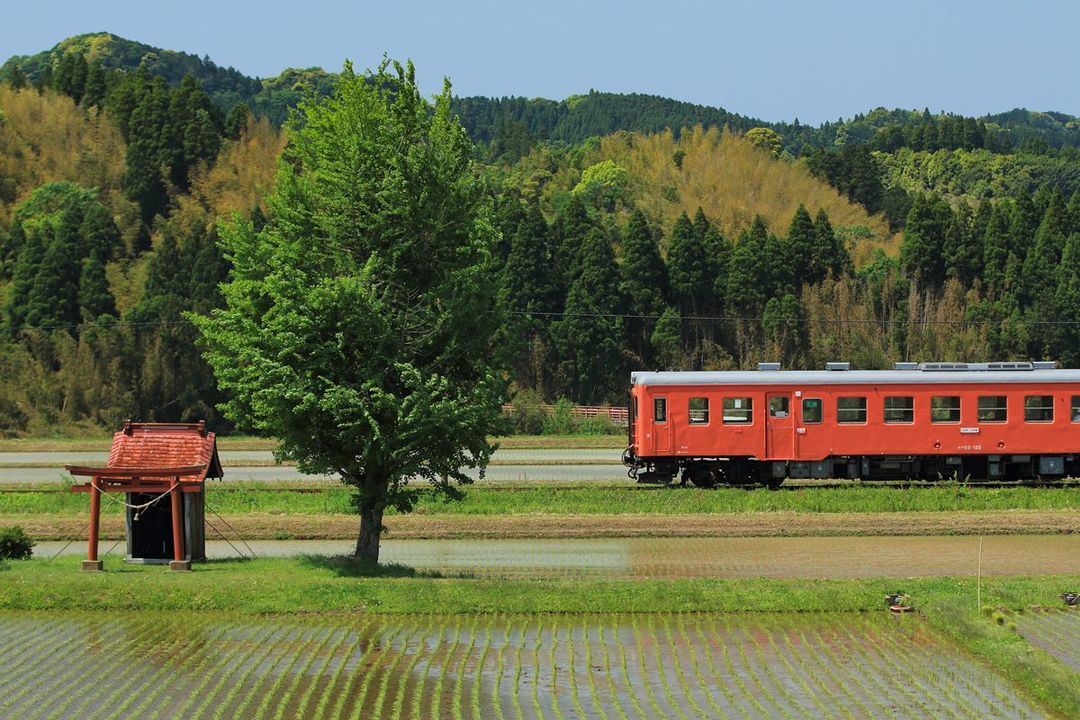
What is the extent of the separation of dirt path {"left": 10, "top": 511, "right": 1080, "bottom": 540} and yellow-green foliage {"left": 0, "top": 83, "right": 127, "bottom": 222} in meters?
50.5

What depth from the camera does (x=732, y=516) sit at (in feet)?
95.0

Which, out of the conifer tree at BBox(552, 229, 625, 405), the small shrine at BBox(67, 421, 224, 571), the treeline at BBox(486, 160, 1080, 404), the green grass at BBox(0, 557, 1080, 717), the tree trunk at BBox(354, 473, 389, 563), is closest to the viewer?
the green grass at BBox(0, 557, 1080, 717)

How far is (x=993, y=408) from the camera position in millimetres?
34406

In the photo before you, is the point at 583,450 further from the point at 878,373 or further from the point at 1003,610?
the point at 1003,610

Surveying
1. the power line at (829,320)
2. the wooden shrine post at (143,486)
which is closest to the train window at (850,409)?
the wooden shrine post at (143,486)

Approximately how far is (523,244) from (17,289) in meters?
22.8

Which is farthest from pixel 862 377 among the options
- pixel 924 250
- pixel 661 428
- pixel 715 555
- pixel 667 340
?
pixel 924 250

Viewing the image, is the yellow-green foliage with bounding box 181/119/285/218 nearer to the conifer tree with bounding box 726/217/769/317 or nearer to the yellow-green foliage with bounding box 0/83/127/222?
the yellow-green foliage with bounding box 0/83/127/222

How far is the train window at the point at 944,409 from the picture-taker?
113 feet

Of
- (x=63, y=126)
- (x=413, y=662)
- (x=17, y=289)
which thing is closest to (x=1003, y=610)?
(x=413, y=662)

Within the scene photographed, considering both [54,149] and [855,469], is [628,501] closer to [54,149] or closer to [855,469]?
[855,469]

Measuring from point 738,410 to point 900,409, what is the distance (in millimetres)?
4141

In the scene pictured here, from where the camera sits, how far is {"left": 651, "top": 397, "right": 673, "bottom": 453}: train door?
3378 cm

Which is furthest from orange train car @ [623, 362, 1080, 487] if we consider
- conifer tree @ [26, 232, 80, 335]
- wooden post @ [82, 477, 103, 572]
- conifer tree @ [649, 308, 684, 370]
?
conifer tree @ [26, 232, 80, 335]
